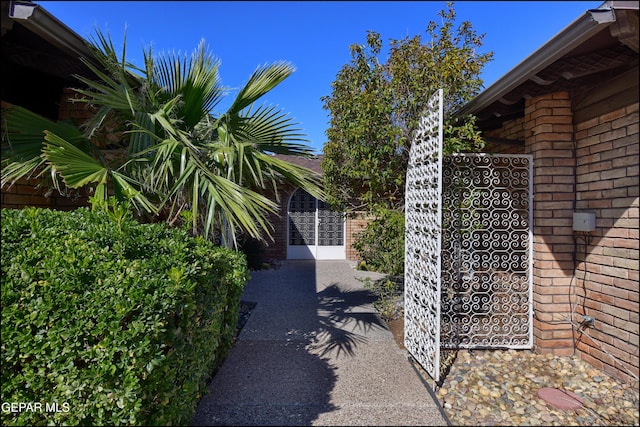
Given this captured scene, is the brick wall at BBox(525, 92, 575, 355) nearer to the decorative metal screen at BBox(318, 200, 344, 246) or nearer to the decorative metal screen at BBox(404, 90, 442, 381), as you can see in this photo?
the decorative metal screen at BBox(404, 90, 442, 381)

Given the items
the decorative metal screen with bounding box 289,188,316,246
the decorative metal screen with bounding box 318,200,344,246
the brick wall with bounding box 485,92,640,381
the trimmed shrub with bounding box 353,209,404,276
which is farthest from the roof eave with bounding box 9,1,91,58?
the decorative metal screen with bounding box 318,200,344,246

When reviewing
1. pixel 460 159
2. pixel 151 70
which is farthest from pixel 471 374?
pixel 151 70

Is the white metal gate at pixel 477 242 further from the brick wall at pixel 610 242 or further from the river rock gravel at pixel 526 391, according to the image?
the brick wall at pixel 610 242

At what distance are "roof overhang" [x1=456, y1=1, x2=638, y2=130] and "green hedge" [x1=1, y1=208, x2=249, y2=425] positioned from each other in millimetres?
3325

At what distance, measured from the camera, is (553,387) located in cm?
320

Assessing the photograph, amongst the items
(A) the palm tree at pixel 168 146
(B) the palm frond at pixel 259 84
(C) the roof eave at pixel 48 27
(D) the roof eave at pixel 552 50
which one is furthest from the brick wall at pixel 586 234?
(C) the roof eave at pixel 48 27

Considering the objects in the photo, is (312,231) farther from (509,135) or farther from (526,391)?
(526,391)

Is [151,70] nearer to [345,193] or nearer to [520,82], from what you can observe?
[345,193]

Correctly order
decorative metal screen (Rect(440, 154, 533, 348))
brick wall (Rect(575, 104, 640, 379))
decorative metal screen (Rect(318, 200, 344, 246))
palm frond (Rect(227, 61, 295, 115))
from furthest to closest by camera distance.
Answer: decorative metal screen (Rect(318, 200, 344, 246)) → palm frond (Rect(227, 61, 295, 115)) → decorative metal screen (Rect(440, 154, 533, 348)) → brick wall (Rect(575, 104, 640, 379))

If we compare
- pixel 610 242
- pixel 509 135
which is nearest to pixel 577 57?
pixel 610 242

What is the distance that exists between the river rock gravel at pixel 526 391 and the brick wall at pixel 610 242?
17 centimetres

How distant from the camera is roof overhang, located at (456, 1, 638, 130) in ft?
7.72

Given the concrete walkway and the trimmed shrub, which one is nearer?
the concrete walkway

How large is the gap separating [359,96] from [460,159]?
1.49 metres
